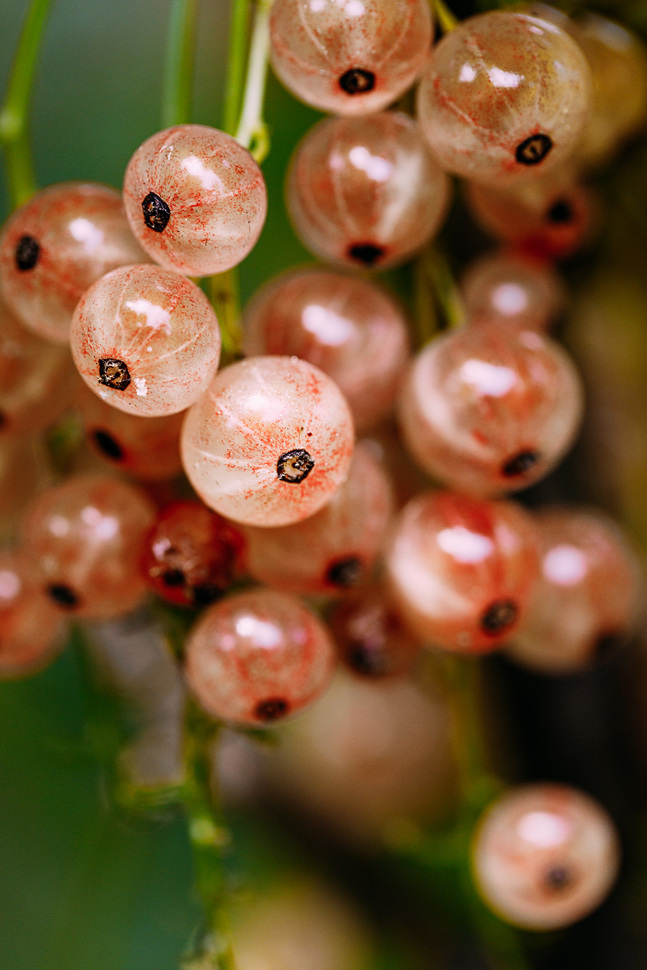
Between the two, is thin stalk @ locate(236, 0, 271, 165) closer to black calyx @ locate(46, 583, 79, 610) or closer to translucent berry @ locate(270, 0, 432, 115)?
translucent berry @ locate(270, 0, 432, 115)

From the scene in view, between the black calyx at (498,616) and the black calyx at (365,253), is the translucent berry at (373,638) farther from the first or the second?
the black calyx at (365,253)

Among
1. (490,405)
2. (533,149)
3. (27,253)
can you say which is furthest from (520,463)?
(27,253)

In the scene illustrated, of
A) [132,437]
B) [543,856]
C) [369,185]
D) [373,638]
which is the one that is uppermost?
[369,185]

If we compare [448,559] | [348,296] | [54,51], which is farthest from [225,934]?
[54,51]

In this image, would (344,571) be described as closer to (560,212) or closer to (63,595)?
(63,595)

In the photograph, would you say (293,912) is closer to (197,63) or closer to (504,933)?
(504,933)
